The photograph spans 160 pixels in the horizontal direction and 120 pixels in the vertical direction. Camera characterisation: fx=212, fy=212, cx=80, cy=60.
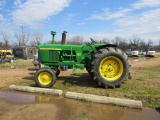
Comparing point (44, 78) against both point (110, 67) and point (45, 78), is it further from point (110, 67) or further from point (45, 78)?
point (110, 67)

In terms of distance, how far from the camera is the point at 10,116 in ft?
16.5

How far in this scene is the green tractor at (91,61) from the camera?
795cm

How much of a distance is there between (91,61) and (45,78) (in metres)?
1.89

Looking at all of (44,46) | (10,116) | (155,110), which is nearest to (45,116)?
(10,116)

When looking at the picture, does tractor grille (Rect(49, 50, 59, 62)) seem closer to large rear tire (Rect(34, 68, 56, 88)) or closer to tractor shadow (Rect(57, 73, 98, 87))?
large rear tire (Rect(34, 68, 56, 88))

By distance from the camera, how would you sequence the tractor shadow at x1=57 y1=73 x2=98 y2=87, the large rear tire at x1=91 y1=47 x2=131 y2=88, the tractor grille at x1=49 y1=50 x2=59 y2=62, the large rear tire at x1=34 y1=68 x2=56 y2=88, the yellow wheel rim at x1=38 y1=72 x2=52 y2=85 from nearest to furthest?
the large rear tire at x1=91 y1=47 x2=131 y2=88 < the large rear tire at x1=34 y1=68 x2=56 y2=88 < the yellow wheel rim at x1=38 y1=72 x2=52 y2=85 < the tractor shadow at x1=57 y1=73 x2=98 y2=87 < the tractor grille at x1=49 y1=50 x2=59 y2=62

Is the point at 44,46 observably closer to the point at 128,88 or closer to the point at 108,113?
the point at 128,88

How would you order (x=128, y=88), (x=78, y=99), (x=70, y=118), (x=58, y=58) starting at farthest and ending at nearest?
1. (x=58, y=58)
2. (x=128, y=88)
3. (x=78, y=99)
4. (x=70, y=118)

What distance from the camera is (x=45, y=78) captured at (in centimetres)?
817

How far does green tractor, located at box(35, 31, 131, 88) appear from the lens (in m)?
7.95

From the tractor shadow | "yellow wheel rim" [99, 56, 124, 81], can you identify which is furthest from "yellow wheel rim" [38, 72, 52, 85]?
"yellow wheel rim" [99, 56, 124, 81]

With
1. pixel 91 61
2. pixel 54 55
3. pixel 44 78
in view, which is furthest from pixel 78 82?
pixel 44 78

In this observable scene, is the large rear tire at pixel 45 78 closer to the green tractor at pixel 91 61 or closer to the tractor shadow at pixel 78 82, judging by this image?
the green tractor at pixel 91 61

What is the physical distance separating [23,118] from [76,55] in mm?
4382
